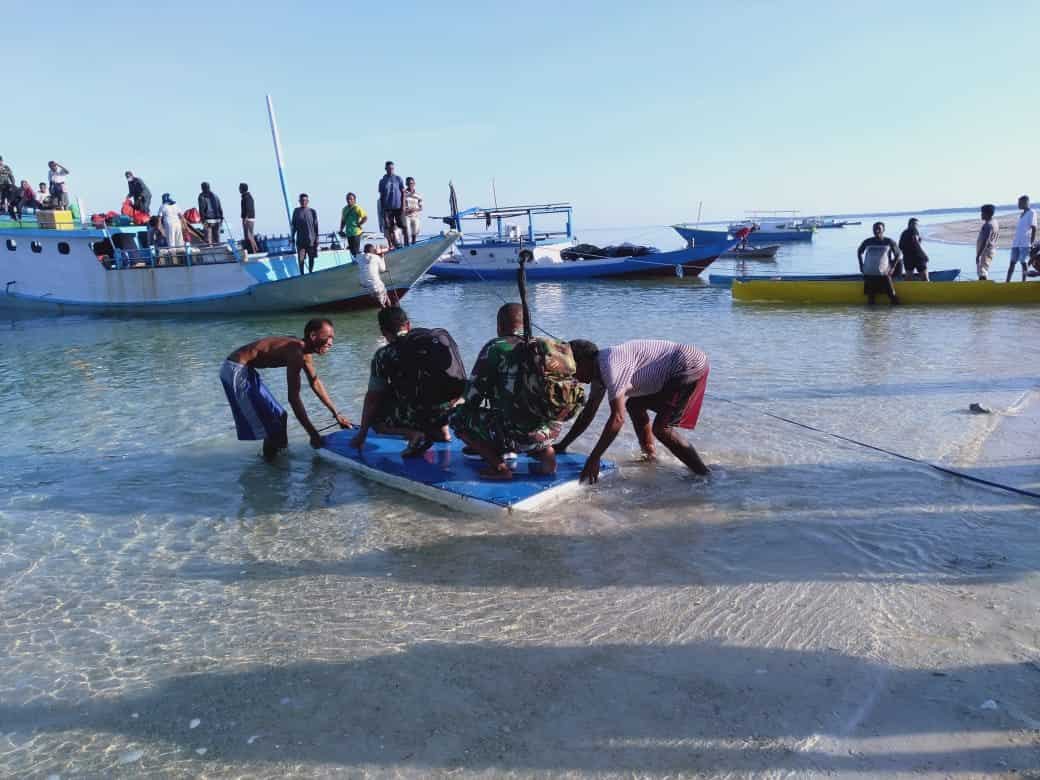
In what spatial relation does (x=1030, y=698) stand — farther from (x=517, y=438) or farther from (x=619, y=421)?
(x=517, y=438)

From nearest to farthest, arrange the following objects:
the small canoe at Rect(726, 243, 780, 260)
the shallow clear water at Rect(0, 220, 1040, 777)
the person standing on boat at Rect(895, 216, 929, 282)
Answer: the shallow clear water at Rect(0, 220, 1040, 777) → the person standing on boat at Rect(895, 216, 929, 282) → the small canoe at Rect(726, 243, 780, 260)

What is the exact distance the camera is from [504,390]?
5277mm

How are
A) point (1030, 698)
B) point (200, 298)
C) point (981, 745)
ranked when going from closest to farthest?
point (981, 745) → point (1030, 698) → point (200, 298)

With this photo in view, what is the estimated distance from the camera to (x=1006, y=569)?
4215mm

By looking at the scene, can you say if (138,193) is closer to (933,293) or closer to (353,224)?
(353,224)

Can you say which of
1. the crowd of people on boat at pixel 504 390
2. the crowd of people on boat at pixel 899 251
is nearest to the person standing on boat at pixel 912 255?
the crowd of people on boat at pixel 899 251

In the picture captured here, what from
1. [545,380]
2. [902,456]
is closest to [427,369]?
[545,380]

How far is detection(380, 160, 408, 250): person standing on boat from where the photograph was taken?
1809cm

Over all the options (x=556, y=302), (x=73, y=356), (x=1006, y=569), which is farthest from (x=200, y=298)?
(x=1006, y=569)

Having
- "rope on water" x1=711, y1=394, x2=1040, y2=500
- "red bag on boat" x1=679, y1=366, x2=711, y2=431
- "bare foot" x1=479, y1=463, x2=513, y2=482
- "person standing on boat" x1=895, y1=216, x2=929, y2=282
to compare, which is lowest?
"rope on water" x1=711, y1=394, x2=1040, y2=500

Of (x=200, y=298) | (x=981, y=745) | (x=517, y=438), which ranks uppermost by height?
(x=200, y=298)

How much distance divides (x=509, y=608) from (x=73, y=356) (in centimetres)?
1332

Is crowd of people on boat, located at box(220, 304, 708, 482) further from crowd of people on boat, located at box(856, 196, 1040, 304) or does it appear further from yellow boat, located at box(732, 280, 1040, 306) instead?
yellow boat, located at box(732, 280, 1040, 306)

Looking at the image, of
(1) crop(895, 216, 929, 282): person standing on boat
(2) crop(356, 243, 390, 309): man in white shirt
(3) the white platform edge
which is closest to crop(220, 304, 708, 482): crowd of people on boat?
(3) the white platform edge
